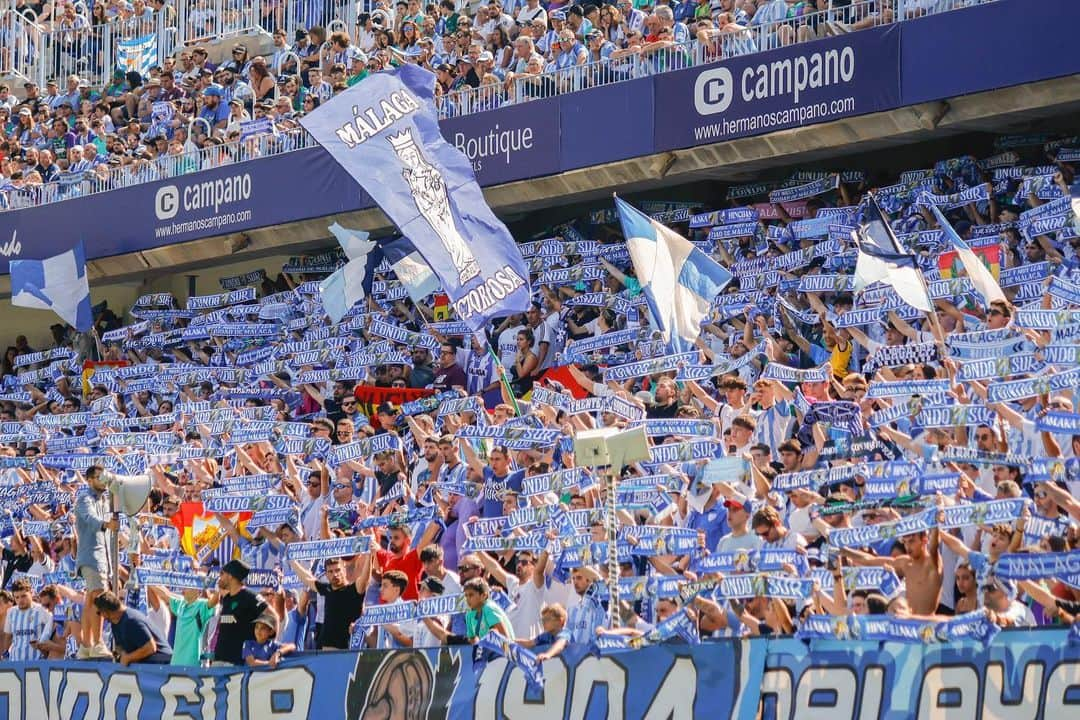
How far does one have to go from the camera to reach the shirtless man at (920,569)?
1027 centimetres

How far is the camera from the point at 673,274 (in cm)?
1540

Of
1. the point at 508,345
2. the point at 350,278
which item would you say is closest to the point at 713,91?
the point at 508,345

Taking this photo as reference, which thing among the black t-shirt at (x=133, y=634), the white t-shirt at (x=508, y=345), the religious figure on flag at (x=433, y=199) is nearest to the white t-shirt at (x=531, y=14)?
the white t-shirt at (x=508, y=345)

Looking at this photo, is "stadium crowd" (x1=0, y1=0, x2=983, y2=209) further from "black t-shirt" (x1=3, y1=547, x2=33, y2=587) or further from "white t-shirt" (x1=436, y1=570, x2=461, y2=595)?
"white t-shirt" (x1=436, y1=570, x2=461, y2=595)

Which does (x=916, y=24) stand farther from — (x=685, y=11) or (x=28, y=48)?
(x=28, y=48)

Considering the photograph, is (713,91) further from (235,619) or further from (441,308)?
(235,619)

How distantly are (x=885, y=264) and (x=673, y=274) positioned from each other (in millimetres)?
1618

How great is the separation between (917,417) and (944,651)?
2942 millimetres

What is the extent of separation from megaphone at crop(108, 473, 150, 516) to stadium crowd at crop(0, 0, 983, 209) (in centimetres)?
727

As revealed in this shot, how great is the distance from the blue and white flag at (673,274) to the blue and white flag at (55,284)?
10.1 m

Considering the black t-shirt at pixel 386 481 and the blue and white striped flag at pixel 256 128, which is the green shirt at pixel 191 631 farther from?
the blue and white striped flag at pixel 256 128

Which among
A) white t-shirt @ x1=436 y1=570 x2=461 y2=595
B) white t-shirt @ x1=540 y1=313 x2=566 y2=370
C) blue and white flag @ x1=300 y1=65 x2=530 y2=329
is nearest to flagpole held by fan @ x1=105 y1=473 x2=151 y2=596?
blue and white flag @ x1=300 y1=65 x2=530 y2=329

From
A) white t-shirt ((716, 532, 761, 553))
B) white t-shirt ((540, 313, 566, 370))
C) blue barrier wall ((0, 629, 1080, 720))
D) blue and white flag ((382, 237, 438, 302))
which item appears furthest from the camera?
white t-shirt ((540, 313, 566, 370))

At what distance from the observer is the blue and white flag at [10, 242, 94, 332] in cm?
2380
